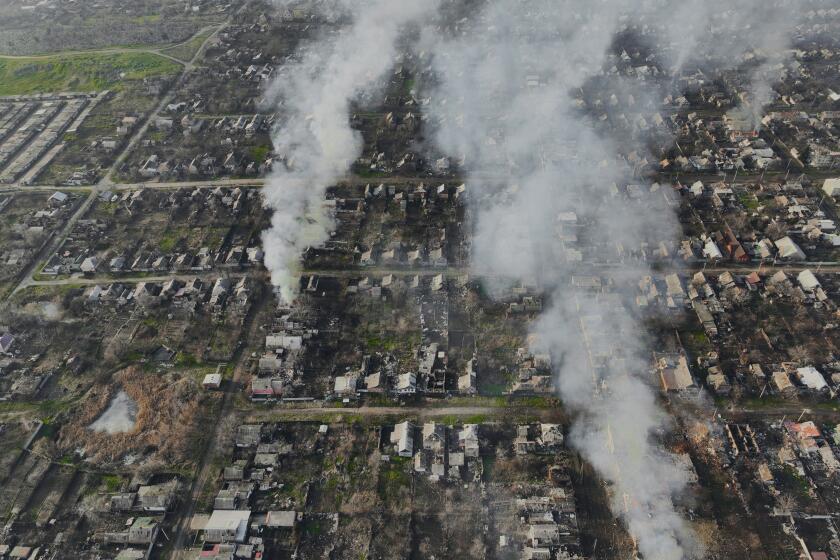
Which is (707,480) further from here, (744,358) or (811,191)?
(811,191)

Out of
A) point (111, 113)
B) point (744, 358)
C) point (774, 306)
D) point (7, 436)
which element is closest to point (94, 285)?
point (7, 436)

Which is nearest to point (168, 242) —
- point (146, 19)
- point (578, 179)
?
point (578, 179)

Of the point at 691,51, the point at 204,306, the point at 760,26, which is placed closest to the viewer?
the point at 204,306

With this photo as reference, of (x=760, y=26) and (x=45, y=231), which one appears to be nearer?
(x=45, y=231)

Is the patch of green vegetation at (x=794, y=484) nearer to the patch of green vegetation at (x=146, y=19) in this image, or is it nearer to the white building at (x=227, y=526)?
the white building at (x=227, y=526)

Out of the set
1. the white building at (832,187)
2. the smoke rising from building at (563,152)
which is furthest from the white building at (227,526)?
the white building at (832,187)

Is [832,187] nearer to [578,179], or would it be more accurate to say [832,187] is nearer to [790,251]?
[790,251]
